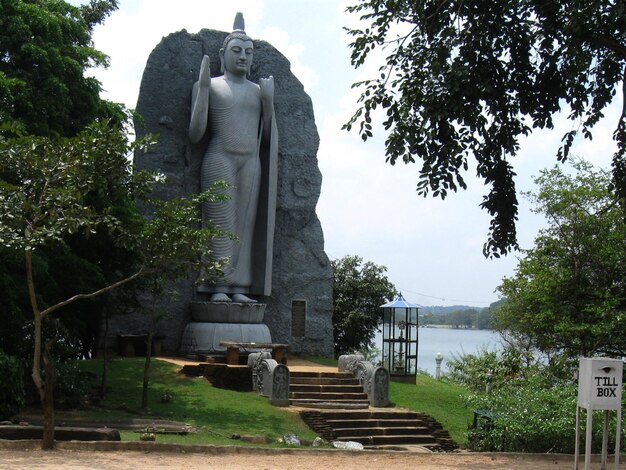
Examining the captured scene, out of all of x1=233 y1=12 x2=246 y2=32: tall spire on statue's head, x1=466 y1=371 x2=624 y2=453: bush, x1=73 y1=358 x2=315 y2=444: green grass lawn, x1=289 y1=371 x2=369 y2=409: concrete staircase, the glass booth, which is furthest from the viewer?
x1=233 y1=12 x2=246 y2=32: tall spire on statue's head

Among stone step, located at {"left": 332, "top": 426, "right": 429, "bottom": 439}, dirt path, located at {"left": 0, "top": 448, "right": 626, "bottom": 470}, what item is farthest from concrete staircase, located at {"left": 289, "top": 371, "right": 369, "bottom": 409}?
dirt path, located at {"left": 0, "top": 448, "right": 626, "bottom": 470}

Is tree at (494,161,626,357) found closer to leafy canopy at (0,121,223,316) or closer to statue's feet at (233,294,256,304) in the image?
statue's feet at (233,294,256,304)

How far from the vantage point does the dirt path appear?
8.93m

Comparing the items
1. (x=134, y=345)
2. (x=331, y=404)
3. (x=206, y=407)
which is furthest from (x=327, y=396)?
(x=134, y=345)

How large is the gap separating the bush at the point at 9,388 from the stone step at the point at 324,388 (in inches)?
232

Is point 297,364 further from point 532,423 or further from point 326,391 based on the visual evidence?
point 532,423

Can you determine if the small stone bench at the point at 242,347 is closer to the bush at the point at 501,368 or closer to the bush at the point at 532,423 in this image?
the bush at the point at 501,368

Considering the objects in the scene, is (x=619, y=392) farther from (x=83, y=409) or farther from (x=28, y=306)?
(x=28, y=306)

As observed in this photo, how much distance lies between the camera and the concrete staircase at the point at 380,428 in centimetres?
1406

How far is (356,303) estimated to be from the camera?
25.8 meters

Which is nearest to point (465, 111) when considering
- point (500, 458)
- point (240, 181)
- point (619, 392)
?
point (619, 392)

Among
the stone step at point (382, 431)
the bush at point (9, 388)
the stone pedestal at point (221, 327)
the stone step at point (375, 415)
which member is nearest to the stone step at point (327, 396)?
the stone step at point (375, 415)

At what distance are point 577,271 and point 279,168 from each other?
285 inches

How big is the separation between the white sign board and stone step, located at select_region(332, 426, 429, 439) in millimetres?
5809
